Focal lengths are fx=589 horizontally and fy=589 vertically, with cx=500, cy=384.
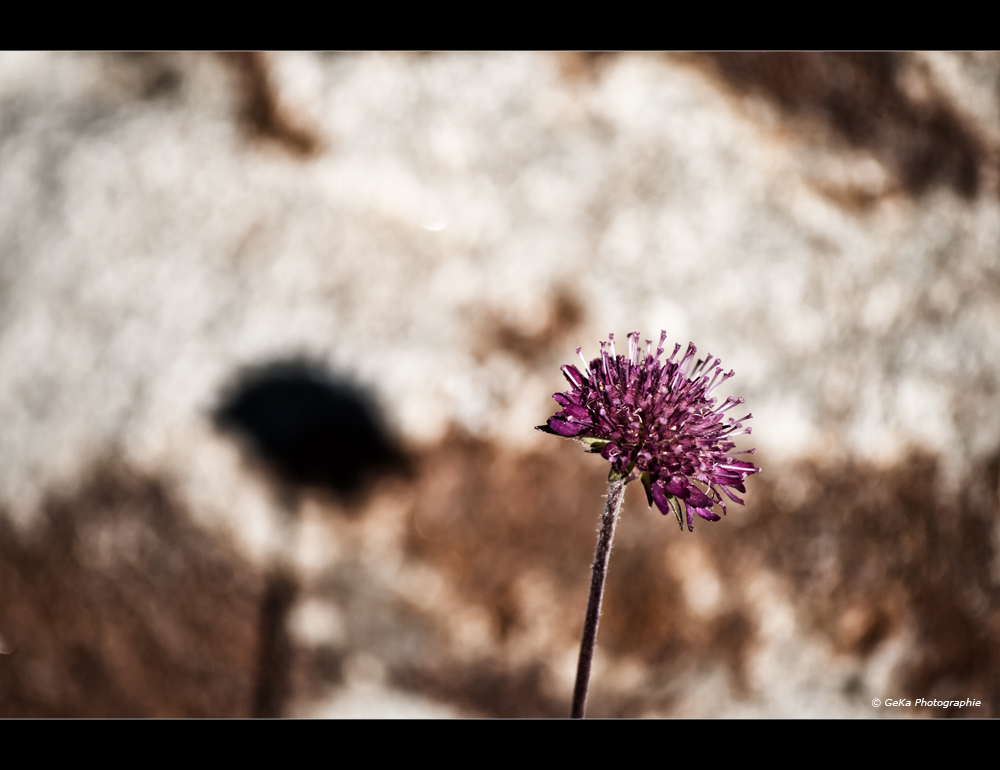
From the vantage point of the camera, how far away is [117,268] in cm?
310

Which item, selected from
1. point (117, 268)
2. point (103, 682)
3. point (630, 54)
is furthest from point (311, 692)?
point (630, 54)

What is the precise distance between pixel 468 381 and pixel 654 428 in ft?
5.10

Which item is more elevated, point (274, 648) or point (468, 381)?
point (468, 381)

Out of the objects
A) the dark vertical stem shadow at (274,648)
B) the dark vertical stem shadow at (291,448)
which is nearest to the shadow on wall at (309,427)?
the dark vertical stem shadow at (291,448)

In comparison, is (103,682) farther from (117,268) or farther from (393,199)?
(393,199)

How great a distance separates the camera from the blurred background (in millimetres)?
2918

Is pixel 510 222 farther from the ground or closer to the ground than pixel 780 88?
closer to the ground

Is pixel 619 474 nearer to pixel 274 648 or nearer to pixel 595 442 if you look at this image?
pixel 595 442

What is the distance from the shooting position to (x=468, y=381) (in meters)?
2.94

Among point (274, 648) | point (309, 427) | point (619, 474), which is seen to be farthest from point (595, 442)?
point (274, 648)

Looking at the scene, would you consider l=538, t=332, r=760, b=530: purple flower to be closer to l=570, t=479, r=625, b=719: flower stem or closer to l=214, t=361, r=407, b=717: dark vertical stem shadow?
l=570, t=479, r=625, b=719: flower stem

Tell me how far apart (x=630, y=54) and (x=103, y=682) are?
4.24 m

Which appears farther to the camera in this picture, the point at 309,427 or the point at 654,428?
the point at 309,427

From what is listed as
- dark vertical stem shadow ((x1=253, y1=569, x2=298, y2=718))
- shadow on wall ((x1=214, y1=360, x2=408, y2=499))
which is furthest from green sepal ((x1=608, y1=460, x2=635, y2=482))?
dark vertical stem shadow ((x1=253, y1=569, x2=298, y2=718))
